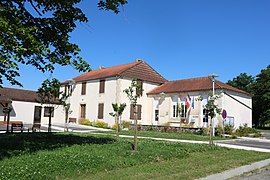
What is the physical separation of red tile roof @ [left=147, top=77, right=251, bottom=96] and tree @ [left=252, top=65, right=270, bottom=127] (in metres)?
24.2

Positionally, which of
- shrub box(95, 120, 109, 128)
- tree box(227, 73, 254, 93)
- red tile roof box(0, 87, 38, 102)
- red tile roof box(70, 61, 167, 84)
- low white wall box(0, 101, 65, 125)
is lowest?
shrub box(95, 120, 109, 128)

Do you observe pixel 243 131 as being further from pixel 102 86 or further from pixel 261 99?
pixel 261 99

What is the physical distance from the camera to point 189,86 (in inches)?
1142

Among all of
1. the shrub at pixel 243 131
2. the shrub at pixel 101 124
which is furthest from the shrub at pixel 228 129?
the shrub at pixel 101 124

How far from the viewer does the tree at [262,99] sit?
4944 cm

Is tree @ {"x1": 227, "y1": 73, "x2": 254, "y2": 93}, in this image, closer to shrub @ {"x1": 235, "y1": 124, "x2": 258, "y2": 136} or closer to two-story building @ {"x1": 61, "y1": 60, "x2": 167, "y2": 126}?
two-story building @ {"x1": 61, "y1": 60, "x2": 167, "y2": 126}

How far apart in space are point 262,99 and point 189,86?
27647mm

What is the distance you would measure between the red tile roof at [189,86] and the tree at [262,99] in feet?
79.4

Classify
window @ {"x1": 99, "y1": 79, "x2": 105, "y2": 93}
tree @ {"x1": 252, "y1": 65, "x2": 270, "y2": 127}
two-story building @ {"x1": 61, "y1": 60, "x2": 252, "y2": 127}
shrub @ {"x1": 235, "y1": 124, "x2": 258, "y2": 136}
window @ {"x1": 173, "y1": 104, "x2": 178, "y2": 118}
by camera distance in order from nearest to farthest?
1. shrub @ {"x1": 235, "y1": 124, "x2": 258, "y2": 136}
2. two-story building @ {"x1": 61, "y1": 60, "x2": 252, "y2": 127}
3. window @ {"x1": 173, "y1": 104, "x2": 178, "y2": 118}
4. window @ {"x1": 99, "y1": 79, "x2": 105, "y2": 93}
5. tree @ {"x1": 252, "y1": 65, "x2": 270, "y2": 127}

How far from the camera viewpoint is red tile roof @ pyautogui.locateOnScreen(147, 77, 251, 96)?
26703mm

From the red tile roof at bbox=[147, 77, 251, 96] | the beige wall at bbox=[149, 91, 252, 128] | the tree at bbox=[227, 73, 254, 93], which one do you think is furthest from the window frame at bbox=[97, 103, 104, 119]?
the tree at bbox=[227, 73, 254, 93]

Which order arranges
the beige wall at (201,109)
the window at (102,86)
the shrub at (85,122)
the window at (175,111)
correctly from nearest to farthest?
the beige wall at (201,109) < the window at (175,111) < the window at (102,86) < the shrub at (85,122)

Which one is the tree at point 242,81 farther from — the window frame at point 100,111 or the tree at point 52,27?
the tree at point 52,27

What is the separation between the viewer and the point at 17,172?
256 inches
